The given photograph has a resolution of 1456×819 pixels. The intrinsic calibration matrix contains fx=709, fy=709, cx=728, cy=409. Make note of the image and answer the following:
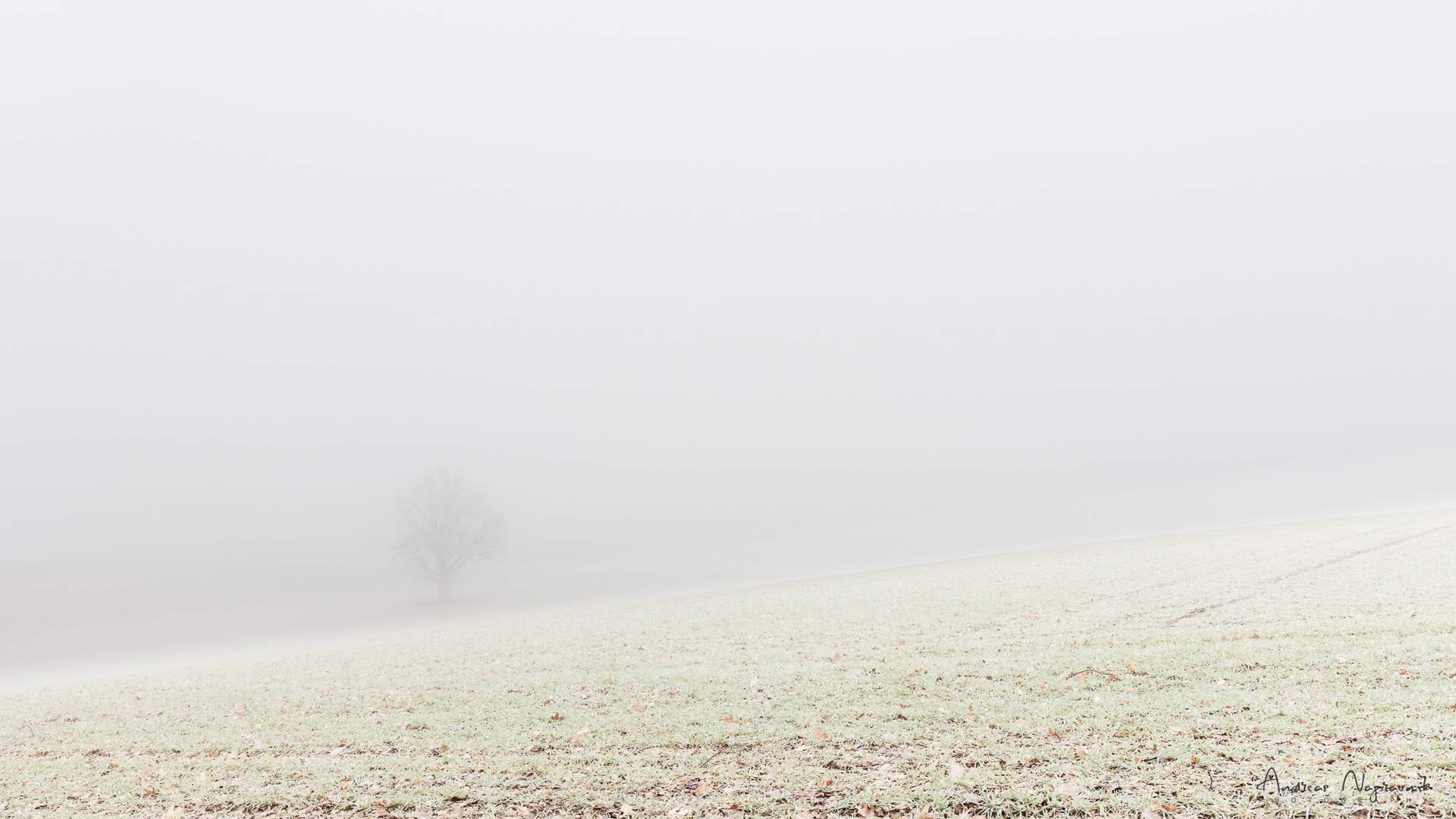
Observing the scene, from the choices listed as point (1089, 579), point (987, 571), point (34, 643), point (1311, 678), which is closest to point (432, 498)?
point (34, 643)

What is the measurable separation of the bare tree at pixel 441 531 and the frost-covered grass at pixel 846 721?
38.4 metres

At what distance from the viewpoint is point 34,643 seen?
50.1m

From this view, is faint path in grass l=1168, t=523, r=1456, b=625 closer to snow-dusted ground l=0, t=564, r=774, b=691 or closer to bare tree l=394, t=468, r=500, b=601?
snow-dusted ground l=0, t=564, r=774, b=691

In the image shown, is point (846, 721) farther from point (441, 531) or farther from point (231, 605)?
point (231, 605)

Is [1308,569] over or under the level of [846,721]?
under

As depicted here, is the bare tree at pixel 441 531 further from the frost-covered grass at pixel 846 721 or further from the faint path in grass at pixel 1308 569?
the faint path in grass at pixel 1308 569

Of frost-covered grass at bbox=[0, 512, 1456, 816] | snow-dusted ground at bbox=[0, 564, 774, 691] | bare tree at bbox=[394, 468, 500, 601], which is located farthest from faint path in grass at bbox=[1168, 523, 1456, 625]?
bare tree at bbox=[394, 468, 500, 601]

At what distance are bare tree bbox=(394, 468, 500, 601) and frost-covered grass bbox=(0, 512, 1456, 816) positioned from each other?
38.4m

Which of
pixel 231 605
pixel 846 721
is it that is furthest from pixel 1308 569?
pixel 231 605

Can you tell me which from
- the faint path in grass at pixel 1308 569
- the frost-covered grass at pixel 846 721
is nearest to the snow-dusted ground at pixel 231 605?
the frost-covered grass at pixel 846 721

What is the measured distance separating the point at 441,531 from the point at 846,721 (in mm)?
57465

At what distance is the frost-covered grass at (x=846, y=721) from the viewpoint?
819cm

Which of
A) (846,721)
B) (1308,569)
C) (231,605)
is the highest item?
(846,721)

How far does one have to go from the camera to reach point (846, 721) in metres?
11.1
